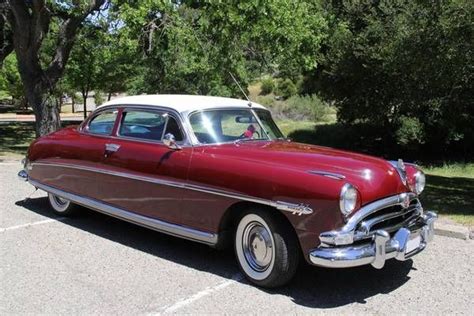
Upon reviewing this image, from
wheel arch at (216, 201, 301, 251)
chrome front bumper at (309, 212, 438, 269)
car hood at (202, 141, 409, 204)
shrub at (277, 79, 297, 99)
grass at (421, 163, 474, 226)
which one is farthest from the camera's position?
shrub at (277, 79, 297, 99)

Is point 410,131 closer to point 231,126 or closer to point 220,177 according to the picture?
point 231,126

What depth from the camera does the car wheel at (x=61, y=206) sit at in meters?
7.35

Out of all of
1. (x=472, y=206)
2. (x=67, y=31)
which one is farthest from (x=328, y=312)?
(x=67, y=31)

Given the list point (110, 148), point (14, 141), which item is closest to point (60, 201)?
point (110, 148)

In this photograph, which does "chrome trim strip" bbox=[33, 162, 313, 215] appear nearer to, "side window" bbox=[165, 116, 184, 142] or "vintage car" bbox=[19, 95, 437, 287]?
"vintage car" bbox=[19, 95, 437, 287]

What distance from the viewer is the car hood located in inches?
184

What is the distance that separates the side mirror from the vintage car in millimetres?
14

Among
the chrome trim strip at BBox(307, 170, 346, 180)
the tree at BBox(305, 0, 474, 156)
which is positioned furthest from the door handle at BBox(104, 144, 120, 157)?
the tree at BBox(305, 0, 474, 156)

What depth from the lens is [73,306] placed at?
4.54 metres

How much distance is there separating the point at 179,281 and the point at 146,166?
4.41ft

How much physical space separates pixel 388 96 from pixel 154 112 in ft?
53.1

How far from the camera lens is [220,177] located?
5156 millimetres

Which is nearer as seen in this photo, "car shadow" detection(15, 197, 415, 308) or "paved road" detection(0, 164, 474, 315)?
"paved road" detection(0, 164, 474, 315)

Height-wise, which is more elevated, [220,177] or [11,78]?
[11,78]
